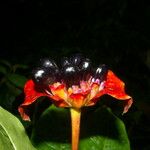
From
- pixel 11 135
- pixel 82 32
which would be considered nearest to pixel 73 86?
pixel 11 135

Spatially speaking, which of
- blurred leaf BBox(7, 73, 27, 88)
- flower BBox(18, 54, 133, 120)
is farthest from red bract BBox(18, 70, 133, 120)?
blurred leaf BBox(7, 73, 27, 88)

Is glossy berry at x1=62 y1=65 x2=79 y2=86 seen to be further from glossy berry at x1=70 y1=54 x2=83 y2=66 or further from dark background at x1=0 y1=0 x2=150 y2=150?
dark background at x1=0 y1=0 x2=150 y2=150

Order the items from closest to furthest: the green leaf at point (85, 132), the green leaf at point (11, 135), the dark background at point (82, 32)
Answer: the green leaf at point (11, 135)
the green leaf at point (85, 132)
the dark background at point (82, 32)

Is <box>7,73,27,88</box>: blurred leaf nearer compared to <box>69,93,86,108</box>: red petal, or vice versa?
<box>69,93,86,108</box>: red petal

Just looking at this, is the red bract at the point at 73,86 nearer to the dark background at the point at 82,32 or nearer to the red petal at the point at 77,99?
the red petal at the point at 77,99

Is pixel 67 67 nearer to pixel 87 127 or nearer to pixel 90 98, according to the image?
pixel 90 98

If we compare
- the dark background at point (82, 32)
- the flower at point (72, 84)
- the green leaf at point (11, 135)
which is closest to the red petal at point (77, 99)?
the flower at point (72, 84)

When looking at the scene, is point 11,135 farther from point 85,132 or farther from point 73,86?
point 85,132
